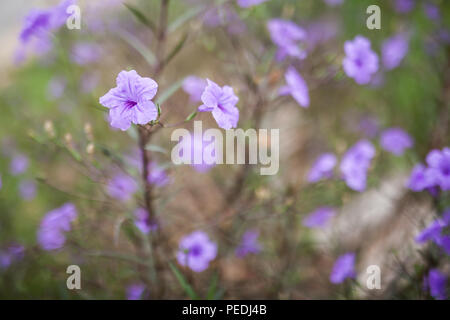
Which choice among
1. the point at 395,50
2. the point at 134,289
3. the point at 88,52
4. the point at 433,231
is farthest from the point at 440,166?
the point at 88,52

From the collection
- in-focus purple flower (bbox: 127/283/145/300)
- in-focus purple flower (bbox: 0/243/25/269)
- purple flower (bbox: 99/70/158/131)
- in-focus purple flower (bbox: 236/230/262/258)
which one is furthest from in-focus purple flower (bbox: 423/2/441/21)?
in-focus purple flower (bbox: 0/243/25/269)

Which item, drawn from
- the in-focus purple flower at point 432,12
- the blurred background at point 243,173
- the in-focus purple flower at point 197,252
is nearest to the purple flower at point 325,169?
the blurred background at point 243,173

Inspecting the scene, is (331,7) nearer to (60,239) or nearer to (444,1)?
(444,1)

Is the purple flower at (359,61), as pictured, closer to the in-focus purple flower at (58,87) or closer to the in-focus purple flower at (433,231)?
the in-focus purple flower at (433,231)

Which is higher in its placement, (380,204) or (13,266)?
(380,204)

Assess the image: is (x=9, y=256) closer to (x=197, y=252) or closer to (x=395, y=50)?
(x=197, y=252)
